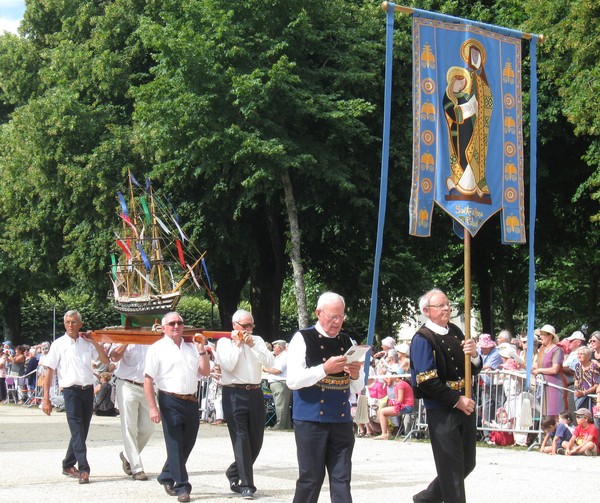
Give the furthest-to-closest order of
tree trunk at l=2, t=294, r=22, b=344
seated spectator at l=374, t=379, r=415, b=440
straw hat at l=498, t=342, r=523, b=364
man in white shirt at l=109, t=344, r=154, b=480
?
tree trunk at l=2, t=294, r=22, b=344, seated spectator at l=374, t=379, r=415, b=440, straw hat at l=498, t=342, r=523, b=364, man in white shirt at l=109, t=344, r=154, b=480

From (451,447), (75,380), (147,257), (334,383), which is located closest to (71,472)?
(75,380)

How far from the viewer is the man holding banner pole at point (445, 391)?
8031 millimetres

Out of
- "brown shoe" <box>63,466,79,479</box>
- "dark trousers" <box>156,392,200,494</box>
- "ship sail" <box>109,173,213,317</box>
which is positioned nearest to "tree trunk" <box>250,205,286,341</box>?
"ship sail" <box>109,173,213,317</box>

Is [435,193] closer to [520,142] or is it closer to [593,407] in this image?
[520,142]

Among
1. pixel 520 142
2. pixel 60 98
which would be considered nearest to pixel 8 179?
pixel 60 98

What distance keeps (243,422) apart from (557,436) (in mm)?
5877

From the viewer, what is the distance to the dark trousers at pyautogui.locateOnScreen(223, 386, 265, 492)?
1116 centimetres

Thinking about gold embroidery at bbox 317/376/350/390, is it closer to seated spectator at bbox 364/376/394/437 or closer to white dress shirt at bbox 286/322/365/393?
white dress shirt at bbox 286/322/365/393

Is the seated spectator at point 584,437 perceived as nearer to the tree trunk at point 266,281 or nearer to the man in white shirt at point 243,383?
the man in white shirt at point 243,383

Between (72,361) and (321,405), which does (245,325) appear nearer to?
(72,361)

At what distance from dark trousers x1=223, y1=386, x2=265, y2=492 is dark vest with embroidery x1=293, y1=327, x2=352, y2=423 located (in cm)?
315

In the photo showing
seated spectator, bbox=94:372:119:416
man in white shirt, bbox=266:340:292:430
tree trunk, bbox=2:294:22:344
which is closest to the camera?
man in white shirt, bbox=266:340:292:430

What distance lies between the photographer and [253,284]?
32.3 m

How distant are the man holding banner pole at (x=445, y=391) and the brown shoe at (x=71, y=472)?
5517mm
